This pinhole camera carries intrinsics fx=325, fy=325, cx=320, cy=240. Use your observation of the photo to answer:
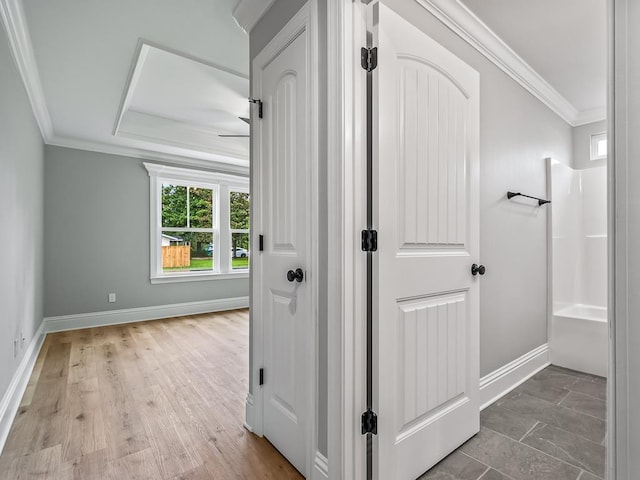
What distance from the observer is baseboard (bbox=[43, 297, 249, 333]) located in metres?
4.08

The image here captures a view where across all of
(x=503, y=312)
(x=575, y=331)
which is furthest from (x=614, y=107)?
(x=575, y=331)

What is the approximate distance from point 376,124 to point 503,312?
182 cm

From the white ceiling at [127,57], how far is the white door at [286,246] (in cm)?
70

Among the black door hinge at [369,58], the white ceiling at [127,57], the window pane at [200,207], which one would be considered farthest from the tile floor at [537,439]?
the window pane at [200,207]

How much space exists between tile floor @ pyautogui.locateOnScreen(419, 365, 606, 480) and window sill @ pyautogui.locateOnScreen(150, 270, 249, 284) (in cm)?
417

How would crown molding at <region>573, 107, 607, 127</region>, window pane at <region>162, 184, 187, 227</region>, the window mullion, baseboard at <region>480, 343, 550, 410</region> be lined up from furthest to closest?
the window mullion
window pane at <region>162, 184, 187, 227</region>
crown molding at <region>573, 107, 607, 127</region>
baseboard at <region>480, 343, 550, 410</region>

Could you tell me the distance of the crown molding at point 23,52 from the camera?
184cm

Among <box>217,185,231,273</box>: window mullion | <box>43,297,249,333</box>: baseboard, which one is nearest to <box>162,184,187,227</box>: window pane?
<box>217,185,231,273</box>: window mullion

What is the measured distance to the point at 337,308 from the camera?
1277mm

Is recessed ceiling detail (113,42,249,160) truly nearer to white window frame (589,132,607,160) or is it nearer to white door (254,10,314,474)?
white door (254,10,314,474)

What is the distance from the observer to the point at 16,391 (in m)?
2.20

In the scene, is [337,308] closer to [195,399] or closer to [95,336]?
[195,399]

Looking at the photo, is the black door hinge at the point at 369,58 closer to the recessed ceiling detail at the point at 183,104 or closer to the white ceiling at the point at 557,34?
the white ceiling at the point at 557,34

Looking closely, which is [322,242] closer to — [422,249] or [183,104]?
[422,249]
